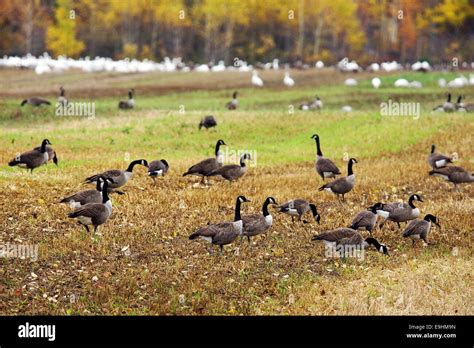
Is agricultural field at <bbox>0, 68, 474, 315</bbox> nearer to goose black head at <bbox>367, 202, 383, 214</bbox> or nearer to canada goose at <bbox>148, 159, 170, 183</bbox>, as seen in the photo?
canada goose at <bbox>148, 159, 170, 183</bbox>

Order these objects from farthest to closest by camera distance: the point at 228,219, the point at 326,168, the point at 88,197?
the point at 326,168, the point at 228,219, the point at 88,197

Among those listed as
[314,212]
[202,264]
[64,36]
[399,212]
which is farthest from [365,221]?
[64,36]

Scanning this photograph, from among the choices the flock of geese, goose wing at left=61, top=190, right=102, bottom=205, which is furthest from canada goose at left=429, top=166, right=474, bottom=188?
goose wing at left=61, top=190, right=102, bottom=205

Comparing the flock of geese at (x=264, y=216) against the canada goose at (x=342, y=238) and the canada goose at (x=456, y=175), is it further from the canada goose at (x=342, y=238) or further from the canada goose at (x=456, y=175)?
the canada goose at (x=456, y=175)

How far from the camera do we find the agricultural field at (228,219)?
16.0 meters

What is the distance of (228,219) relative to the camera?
71.3 feet

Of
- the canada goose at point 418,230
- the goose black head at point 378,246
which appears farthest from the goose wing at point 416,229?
the goose black head at point 378,246

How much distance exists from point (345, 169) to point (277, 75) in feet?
160

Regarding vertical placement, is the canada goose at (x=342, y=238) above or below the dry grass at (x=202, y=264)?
above

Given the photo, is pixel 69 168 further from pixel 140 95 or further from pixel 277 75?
pixel 277 75

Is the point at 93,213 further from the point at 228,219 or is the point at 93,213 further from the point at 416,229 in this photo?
the point at 416,229

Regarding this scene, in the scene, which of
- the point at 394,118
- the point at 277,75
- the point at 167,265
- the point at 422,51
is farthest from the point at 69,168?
the point at 422,51

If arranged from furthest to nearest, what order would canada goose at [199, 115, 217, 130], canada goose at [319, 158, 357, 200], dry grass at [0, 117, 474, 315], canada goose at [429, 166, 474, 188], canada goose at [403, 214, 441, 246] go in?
canada goose at [199, 115, 217, 130] < canada goose at [429, 166, 474, 188] < canada goose at [319, 158, 357, 200] < canada goose at [403, 214, 441, 246] < dry grass at [0, 117, 474, 315]

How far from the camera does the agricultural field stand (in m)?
16.0
